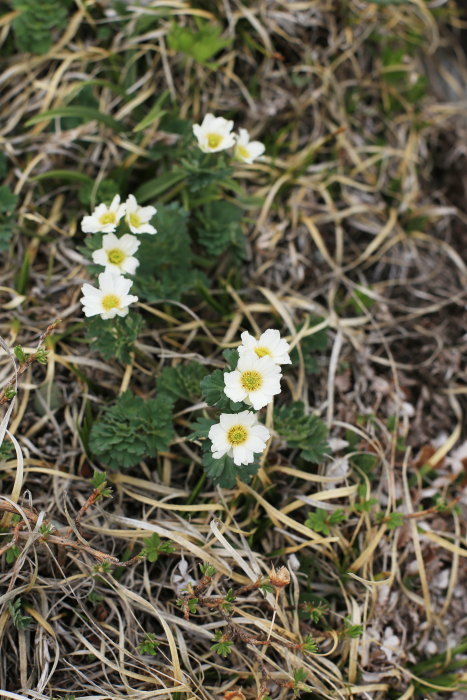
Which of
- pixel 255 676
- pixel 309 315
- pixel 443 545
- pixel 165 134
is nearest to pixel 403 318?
pixel 309 315

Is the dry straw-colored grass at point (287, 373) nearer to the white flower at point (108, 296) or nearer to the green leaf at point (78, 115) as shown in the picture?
the green leaf at point (78, 115)

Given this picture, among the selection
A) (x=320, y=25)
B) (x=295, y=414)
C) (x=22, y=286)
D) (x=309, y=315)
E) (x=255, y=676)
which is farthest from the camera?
(x=320, y=25)

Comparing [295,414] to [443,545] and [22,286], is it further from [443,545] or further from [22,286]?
[22,286]

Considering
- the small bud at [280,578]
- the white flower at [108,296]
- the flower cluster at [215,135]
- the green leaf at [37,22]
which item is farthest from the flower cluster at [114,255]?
the green leaf at [37,22]

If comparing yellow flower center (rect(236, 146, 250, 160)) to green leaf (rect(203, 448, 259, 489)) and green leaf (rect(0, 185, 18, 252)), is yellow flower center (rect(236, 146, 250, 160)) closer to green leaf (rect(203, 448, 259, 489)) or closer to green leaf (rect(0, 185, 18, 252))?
green leaf (rect(0, 185, 18, 252))

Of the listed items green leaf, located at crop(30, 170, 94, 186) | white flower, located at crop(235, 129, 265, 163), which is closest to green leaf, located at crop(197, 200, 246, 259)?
white flower, located at crop(235, 129, 265, 163)

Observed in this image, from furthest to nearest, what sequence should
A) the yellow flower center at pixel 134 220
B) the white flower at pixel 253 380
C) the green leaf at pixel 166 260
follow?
the green leaf at pixel 166 260 → the yellow flower center at pixel 134 220 → the white flower at pixel 253 380
